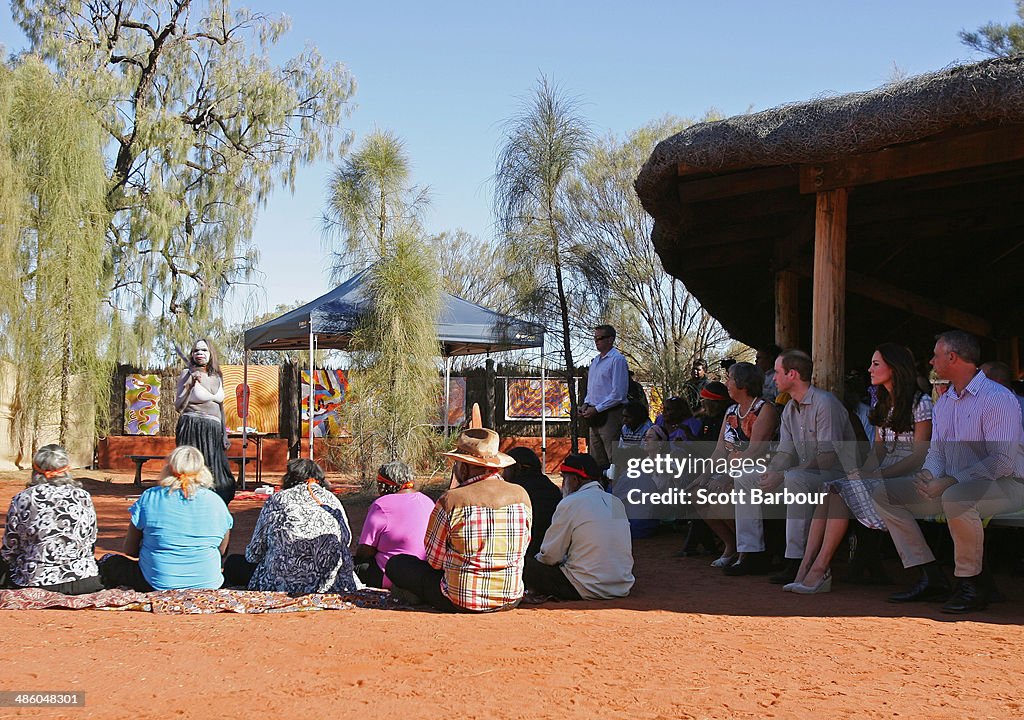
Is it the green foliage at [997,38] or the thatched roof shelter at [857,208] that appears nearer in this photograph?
the thatched roof shelter at [857,208]

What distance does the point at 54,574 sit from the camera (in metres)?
5.66

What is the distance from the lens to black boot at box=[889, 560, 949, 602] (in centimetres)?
562

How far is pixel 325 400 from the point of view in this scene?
66.9 ft

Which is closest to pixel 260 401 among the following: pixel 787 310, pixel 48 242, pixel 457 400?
pixel 457 400

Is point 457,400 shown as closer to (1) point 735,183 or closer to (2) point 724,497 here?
(1) point 735,183

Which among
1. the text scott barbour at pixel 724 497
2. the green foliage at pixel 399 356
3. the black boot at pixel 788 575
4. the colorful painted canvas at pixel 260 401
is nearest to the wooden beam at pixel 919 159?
the text scott barbour at pixel 724 497

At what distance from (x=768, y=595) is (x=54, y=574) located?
4308 millimetres

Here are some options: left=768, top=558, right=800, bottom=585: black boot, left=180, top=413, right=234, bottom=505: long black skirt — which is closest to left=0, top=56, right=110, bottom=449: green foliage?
left=180, top=413, right=234, bottom=505: long black skirt

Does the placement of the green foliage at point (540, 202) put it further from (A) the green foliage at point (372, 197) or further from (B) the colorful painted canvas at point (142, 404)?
(B) the colorful painted canvas at point (142, 404)

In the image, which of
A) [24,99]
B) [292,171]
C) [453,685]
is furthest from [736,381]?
[292,171]

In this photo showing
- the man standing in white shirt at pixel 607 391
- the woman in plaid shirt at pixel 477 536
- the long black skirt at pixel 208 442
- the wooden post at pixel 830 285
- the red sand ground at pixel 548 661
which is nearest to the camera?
the red sand ground at pixel 548 661

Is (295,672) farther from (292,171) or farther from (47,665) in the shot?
(292,171)

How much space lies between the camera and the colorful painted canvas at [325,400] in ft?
66.4

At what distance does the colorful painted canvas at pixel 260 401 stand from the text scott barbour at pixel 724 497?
12.7m
